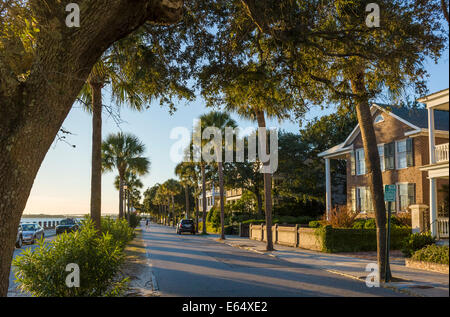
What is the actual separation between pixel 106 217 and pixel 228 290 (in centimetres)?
1458

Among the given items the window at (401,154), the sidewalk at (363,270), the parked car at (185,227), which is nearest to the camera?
the sidewalk at (363,270)

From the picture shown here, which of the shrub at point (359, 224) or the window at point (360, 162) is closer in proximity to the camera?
the shrub at point (359, 224)

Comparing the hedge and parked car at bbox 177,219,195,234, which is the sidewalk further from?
parked car at bbox 177,219,195,234

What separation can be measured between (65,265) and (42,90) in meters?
3.69

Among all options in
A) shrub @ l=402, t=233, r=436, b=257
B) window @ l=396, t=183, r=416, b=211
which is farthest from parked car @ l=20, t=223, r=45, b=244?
window @ l=396, t=183, r=416, b=211

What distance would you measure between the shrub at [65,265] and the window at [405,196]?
22.3 m

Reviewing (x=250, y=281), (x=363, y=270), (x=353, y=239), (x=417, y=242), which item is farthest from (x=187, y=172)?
(x=250, y=281)

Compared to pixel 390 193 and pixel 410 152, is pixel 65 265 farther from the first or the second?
pixel 410 152

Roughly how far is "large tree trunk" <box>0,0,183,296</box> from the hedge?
1808 centimetres

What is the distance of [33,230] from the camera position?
28.2m

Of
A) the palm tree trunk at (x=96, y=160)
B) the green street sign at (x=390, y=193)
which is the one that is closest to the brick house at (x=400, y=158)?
the green street sign at (x=390, y=193)

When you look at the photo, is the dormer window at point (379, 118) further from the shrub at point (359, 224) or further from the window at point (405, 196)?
the shrub at point (359, 224)

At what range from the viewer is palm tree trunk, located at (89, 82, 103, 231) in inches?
598

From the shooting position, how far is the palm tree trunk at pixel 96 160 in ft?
49.9
